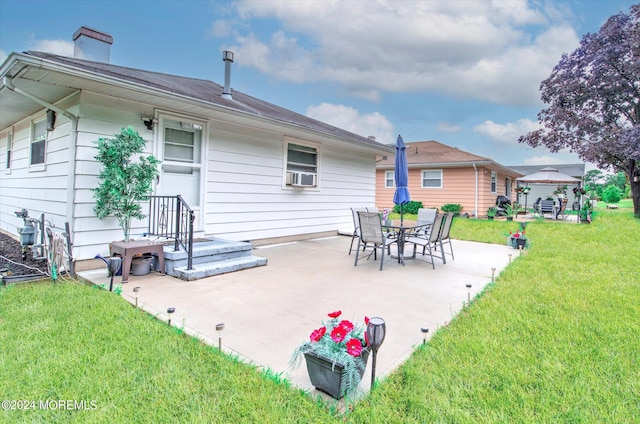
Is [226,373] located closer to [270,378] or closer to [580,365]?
[270,378]

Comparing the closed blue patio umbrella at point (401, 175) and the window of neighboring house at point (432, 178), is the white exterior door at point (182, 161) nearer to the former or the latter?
the closed blue patio umbrella at point (401, 175)

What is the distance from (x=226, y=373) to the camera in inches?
79.4

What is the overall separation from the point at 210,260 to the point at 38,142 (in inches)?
174

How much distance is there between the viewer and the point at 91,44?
609 cm

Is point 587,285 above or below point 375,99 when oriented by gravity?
below

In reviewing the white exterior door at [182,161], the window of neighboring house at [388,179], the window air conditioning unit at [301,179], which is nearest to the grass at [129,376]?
the white exterior door at [182,161]

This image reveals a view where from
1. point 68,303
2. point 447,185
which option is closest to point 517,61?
point 447,185

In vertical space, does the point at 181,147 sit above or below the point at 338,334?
above

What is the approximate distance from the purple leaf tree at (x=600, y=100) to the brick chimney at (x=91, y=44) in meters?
16.0

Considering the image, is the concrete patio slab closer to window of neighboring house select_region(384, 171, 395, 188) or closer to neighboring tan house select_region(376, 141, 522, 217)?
neighboring tan house select_region(376, 141, 522, 217)

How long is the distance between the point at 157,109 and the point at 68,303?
323cm

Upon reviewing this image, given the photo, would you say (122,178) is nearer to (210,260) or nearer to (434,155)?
(210,260)

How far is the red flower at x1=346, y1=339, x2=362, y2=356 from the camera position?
5.98ft

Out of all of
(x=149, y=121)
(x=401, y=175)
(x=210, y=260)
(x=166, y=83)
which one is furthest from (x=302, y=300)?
(x=166, y=83)
